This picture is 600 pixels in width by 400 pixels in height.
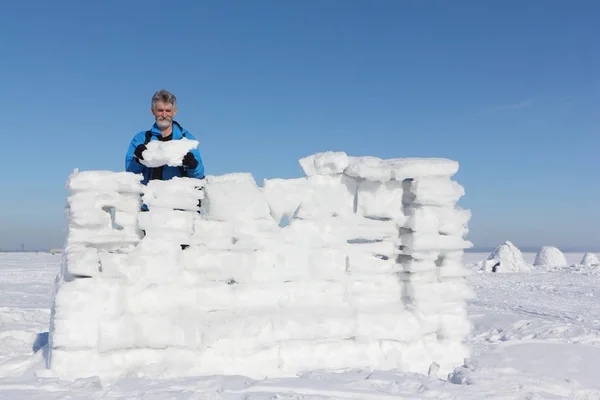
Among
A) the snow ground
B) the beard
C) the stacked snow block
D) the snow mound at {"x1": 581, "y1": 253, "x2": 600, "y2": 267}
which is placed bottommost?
the snow ground

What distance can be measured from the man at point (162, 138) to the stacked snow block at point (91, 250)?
15.7 inches

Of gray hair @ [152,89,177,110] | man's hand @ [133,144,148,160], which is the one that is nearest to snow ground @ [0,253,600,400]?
man's hand @ [133,144,148,160]

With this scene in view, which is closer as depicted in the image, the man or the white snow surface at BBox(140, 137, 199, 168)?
the white snow surface at BBox(140, 137, 199, 168)

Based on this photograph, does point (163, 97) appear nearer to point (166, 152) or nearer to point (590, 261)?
point (166, 152)

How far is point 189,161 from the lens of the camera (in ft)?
13.6

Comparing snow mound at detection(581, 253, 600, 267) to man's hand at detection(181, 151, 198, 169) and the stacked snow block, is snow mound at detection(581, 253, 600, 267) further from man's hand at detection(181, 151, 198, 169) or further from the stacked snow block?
the stacked snow block

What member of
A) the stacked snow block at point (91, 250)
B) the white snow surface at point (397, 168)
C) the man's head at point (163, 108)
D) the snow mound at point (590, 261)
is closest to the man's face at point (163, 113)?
the man's head at point (163, 108)

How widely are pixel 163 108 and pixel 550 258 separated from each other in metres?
21.6

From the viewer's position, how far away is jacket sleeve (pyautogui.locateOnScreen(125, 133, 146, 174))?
170 inches

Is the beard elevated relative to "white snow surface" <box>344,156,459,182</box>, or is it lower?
elevated

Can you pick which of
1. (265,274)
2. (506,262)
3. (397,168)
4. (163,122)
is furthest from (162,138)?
(506,262)

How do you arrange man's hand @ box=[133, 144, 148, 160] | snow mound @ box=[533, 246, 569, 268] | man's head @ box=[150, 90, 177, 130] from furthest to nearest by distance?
snow mound @ box=[533, 246, 569, 268], man's head @ box=[150, 90, 177, 130], man's hand @ box=[133, 144, 148, 160]

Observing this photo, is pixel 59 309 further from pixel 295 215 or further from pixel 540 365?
pixel 540 365

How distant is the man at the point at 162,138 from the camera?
14.2 ft
